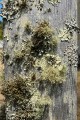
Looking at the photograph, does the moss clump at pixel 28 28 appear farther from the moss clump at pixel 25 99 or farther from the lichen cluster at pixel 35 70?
the moss clump at pixel 25 99

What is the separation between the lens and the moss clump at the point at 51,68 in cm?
291

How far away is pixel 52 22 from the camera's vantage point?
291 centimetres

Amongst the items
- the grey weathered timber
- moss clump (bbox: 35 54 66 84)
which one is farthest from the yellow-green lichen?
moss clump (bbox: 35 54 66 84)

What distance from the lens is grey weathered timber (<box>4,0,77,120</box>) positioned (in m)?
2.91

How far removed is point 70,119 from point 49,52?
0.53m

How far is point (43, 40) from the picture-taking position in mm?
2943

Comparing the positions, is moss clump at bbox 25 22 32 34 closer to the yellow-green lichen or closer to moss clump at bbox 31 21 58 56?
moss clump at bbox 31 21 58 56

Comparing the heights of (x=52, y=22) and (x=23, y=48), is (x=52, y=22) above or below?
above

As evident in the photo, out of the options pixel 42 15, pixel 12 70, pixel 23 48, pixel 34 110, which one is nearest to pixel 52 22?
pixel 42 15

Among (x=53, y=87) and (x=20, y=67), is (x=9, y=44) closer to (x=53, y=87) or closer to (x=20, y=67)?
(x=20, y=67)

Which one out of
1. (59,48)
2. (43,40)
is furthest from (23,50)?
(59,48)

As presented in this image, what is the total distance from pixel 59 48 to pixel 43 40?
0.13 metres

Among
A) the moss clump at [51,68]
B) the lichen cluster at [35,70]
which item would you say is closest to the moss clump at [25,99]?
the lichen cluster at [35,70]

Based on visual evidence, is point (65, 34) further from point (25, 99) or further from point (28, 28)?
point (25, 99)
